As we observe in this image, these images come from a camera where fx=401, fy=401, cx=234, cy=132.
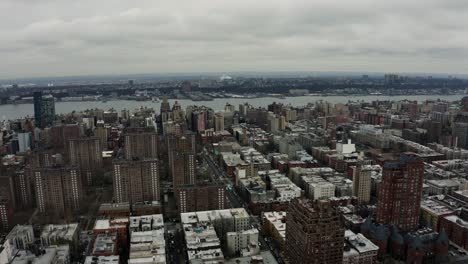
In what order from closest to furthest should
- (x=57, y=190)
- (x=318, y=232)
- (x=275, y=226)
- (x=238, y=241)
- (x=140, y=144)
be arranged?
(x=318, y=232) < (x=238, y=241) < (x=275, y=226) < (x=57, y=190) < (x=140, y=144)

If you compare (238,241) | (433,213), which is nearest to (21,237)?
(238,241)

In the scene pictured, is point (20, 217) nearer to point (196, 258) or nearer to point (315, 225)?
point (196, 258)

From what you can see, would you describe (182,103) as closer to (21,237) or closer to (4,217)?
(4,217)

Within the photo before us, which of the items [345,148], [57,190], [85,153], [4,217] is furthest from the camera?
[345,148]

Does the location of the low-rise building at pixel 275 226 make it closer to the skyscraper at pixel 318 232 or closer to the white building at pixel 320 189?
the skyscraper at pixel 318 232

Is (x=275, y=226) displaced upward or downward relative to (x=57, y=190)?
downward

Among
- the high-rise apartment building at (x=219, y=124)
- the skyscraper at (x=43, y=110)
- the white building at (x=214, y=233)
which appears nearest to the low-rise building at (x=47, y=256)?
the white building at (x=214, y=233)

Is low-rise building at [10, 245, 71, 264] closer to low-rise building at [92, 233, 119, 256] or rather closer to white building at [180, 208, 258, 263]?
low-rise building at [92, 233, 119, 256]
